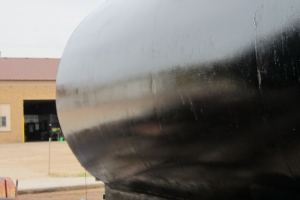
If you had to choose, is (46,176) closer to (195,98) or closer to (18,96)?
(195,98)

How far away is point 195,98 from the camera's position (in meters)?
2.33

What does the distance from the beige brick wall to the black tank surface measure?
114 ft

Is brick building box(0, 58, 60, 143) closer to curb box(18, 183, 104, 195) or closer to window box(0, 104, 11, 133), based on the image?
window box(0, 104, 11, 133)

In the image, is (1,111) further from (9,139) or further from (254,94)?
(254,94)

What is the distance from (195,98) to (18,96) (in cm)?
3681

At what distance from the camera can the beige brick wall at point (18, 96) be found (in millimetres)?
37062

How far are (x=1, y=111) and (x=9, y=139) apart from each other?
236 cm

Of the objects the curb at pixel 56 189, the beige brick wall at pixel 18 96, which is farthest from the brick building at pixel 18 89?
the curb at pixel 56 189

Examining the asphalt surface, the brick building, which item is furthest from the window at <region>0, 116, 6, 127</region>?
the asphalt surface

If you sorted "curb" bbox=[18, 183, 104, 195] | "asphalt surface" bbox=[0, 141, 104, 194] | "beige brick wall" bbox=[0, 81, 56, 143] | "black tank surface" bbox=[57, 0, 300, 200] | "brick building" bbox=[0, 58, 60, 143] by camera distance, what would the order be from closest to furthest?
1. "black tank surface" bbox=[57, 0, 300, 200]
2. "curb" bbox=[18, 183, 104, 195]
3. "asphalt surface" bbox=[0, 141, 104, 194]
4. "beige brick wall" bbox=[0, 81, 56, 143]
5. "brick building" bbox=[0, 58, 60, 143]

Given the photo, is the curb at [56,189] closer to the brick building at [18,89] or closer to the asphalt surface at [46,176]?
the asphalt surface at [46,176]

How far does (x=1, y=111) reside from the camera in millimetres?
37219

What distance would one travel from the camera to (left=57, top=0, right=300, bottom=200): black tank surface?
6.26 feet

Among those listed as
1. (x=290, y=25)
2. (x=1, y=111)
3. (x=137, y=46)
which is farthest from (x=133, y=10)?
(x=1, y=111)
